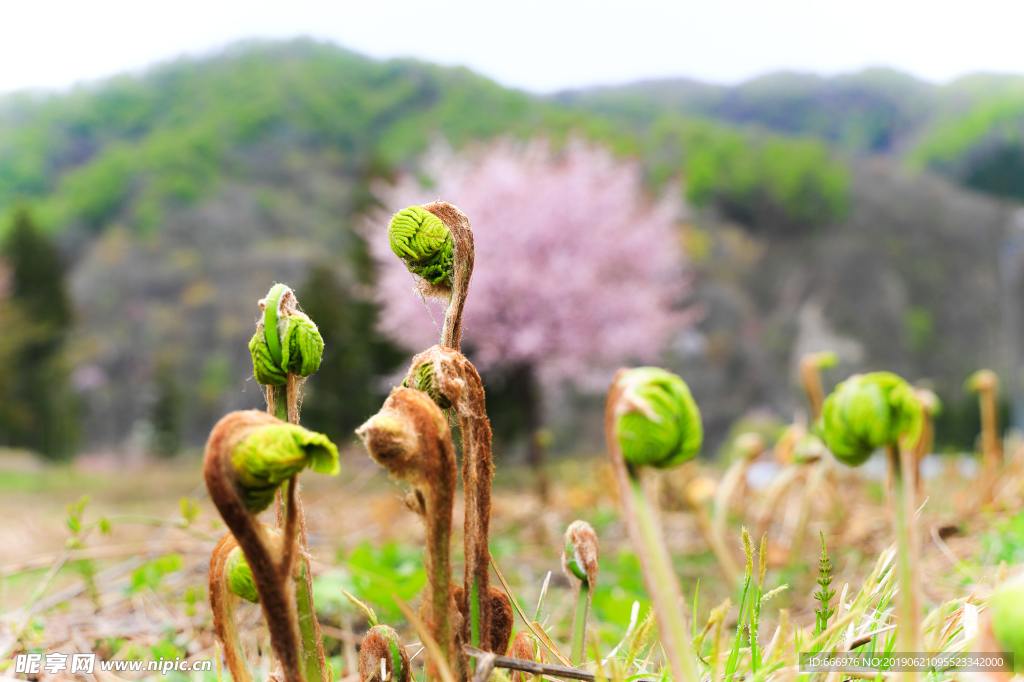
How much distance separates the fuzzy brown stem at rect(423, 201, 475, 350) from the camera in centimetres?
47

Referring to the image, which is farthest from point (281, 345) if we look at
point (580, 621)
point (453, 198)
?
point (453, 198)

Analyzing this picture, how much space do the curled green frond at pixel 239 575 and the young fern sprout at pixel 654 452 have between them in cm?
30

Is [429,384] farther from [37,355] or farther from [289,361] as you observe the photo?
[37,355]

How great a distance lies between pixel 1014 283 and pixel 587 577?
79.3 feet

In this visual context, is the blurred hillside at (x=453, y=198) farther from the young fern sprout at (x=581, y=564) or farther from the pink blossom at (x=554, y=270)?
the young fern sprout at (x=581, y=564)

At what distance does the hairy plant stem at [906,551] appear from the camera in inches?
12.7

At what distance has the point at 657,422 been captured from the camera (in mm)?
310

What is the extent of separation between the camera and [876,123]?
104 ft

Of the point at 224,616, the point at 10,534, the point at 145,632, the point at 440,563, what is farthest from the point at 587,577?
the point at 10,534

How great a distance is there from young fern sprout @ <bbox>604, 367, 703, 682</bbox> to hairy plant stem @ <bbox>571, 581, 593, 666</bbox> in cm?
21

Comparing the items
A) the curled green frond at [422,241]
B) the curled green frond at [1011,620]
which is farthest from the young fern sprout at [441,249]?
the curled green frond at [1011,620]

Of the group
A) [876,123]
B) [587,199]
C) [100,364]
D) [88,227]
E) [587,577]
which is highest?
[876,123]

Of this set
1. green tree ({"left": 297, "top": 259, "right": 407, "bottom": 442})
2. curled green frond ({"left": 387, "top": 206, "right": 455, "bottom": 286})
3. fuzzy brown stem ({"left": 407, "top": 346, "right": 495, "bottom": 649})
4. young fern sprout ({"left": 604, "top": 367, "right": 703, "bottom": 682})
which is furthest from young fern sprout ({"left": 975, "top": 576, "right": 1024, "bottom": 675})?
green tree ({"left": 297, "top": 259, "right": 407, "bottom": 442})

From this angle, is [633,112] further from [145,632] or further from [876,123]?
[145,632]
